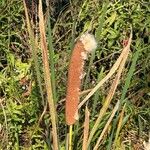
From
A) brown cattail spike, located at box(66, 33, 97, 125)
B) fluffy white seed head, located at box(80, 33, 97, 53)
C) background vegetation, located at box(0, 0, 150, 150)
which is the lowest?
background vegetation, located at box(0, 0, 150, 150)

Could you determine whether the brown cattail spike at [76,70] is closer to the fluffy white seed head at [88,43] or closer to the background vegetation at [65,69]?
the fluffy white seed head at [88,43]

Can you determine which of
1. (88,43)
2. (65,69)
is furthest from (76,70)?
(65,69)

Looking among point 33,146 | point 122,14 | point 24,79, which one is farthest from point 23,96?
point 122,14

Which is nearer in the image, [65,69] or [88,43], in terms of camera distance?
[88,43]

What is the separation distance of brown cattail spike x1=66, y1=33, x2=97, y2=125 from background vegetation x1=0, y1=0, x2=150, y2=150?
83 centimetres

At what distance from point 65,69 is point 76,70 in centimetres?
130

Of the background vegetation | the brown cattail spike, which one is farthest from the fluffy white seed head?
the background vegetation

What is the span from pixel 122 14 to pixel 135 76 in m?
0.38

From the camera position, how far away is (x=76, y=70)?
99cm

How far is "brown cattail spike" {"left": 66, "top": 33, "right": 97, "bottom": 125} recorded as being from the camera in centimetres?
96

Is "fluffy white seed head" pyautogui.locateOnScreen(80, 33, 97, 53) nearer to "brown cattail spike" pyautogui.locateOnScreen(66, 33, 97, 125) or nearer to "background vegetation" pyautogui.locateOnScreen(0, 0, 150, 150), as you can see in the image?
"brown cattail spike" pyautogui.locateOnScreen(66, 33, 97, 125)

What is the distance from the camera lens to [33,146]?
2.05m

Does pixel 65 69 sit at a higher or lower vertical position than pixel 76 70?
lower

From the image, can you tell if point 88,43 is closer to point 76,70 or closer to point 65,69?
point 76,70
